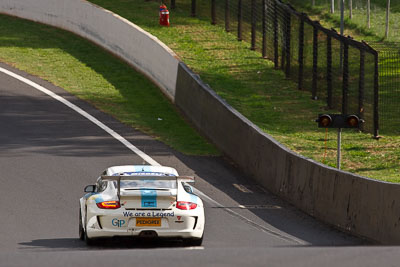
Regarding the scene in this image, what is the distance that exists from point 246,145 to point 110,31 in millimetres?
14399

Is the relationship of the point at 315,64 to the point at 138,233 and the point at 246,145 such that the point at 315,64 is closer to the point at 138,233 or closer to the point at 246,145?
the point at 246,145

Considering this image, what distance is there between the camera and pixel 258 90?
3158 cm

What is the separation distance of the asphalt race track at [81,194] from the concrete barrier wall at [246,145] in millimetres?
360

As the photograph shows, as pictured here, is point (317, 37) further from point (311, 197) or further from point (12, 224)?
point (12, 224)

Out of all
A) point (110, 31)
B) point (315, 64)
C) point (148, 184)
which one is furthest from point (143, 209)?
point (110, 31)

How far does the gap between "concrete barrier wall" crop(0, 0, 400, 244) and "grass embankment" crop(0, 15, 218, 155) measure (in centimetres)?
45

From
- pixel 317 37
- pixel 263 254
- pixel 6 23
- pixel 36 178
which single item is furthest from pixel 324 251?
pixel 6 23

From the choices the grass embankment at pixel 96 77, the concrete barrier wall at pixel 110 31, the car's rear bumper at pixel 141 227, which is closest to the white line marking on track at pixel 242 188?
the grass embankment at pixel 96 77

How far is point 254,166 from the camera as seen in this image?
75.4 feet

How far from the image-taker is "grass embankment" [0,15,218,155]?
2778 centimetres

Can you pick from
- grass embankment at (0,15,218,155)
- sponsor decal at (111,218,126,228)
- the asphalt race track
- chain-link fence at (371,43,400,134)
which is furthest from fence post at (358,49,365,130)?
sponsor decal at (111,218,126,228)

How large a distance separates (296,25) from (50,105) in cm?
851

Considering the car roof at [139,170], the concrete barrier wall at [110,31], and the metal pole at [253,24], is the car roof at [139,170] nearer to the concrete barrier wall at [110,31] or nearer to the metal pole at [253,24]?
the concrete barrier wall at [110,31]

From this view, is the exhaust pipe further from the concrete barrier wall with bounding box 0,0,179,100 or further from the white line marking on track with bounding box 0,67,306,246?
the concrete barrier wall with bounding box 0,0,179,100
